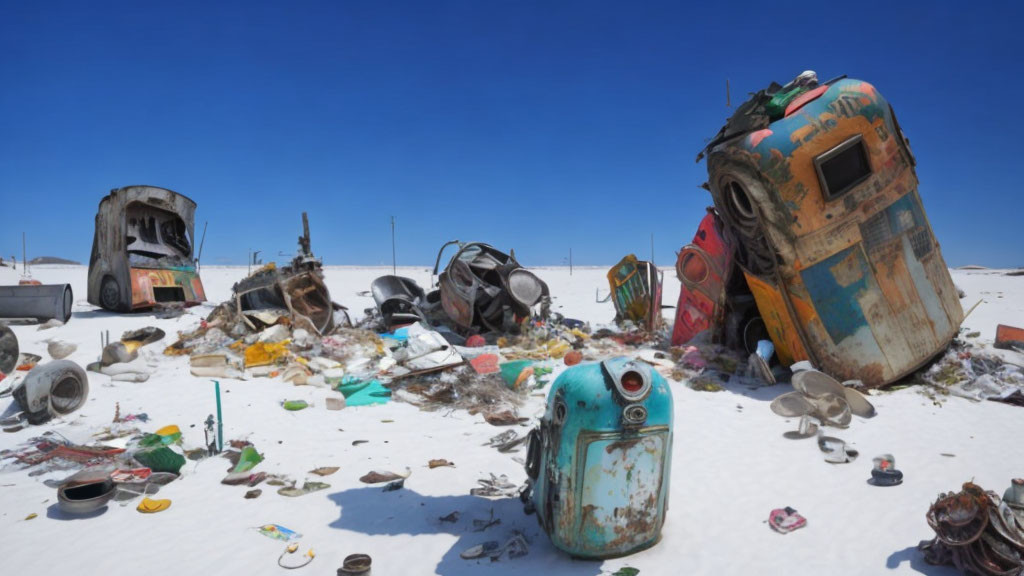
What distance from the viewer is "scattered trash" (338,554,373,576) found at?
305 centimetres

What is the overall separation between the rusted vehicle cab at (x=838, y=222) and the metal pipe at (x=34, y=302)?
39.6ft

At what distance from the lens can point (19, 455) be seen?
15.9 ft

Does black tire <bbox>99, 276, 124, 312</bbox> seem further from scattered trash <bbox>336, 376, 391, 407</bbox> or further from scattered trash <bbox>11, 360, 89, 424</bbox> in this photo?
scattered trash <bbox>336, 376, 391, 407</bbox>

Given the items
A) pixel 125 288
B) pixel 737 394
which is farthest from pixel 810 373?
pixel 125 288

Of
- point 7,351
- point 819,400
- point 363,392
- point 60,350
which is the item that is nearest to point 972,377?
point 819,400

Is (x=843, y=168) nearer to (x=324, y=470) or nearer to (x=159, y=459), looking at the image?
(x=324, y=470)

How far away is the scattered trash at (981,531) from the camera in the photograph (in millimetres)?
2783

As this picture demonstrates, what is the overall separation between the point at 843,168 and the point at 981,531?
→ 4612 millimetres

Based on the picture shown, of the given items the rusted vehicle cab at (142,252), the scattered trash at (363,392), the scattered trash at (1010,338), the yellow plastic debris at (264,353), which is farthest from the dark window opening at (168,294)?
the scattered trash at (1010,338)

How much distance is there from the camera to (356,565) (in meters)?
3.11

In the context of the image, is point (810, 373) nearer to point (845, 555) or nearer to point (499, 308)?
point (845, 555)

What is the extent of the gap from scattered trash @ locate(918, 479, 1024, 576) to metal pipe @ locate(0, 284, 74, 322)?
44.0ft

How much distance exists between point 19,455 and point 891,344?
876 centimetres

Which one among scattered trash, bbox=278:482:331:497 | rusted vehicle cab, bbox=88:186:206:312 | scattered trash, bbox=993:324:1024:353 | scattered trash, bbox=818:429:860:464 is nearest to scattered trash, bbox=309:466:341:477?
scattered trash, bbox=278:482:331:497
